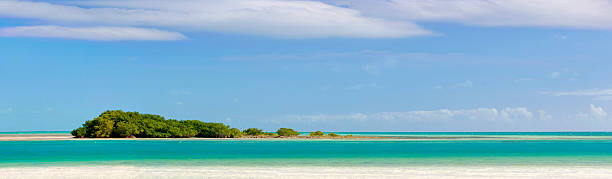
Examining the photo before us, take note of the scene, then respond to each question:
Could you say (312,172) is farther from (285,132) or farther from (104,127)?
(285,132)

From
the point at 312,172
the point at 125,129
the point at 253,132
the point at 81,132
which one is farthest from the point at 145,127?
the point at 312,172

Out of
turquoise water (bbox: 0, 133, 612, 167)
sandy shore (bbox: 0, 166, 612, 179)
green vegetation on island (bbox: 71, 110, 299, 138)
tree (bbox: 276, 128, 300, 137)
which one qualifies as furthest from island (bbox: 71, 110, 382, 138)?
sandy shore (bbox: 0, 166, 612, 179)

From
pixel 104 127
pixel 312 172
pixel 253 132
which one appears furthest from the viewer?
pixel 253 132

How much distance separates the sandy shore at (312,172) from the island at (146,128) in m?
61.8

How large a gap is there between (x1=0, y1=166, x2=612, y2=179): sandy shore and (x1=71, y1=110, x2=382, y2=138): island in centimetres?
6180

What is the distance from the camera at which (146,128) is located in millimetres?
93312

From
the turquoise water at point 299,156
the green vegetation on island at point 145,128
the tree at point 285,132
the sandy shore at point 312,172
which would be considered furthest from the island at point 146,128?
the sandy shore at point 312,172

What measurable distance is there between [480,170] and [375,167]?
4.87 metres

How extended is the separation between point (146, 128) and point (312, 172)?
6961cm

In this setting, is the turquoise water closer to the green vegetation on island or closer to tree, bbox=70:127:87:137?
the green vegetation on island

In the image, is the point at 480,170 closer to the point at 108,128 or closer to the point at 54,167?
the point at 54,167

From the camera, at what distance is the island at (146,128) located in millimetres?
90812

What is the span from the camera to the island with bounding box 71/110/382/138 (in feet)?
298

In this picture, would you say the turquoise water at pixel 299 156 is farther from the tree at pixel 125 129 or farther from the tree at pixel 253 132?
the tree at pixel 253 132
